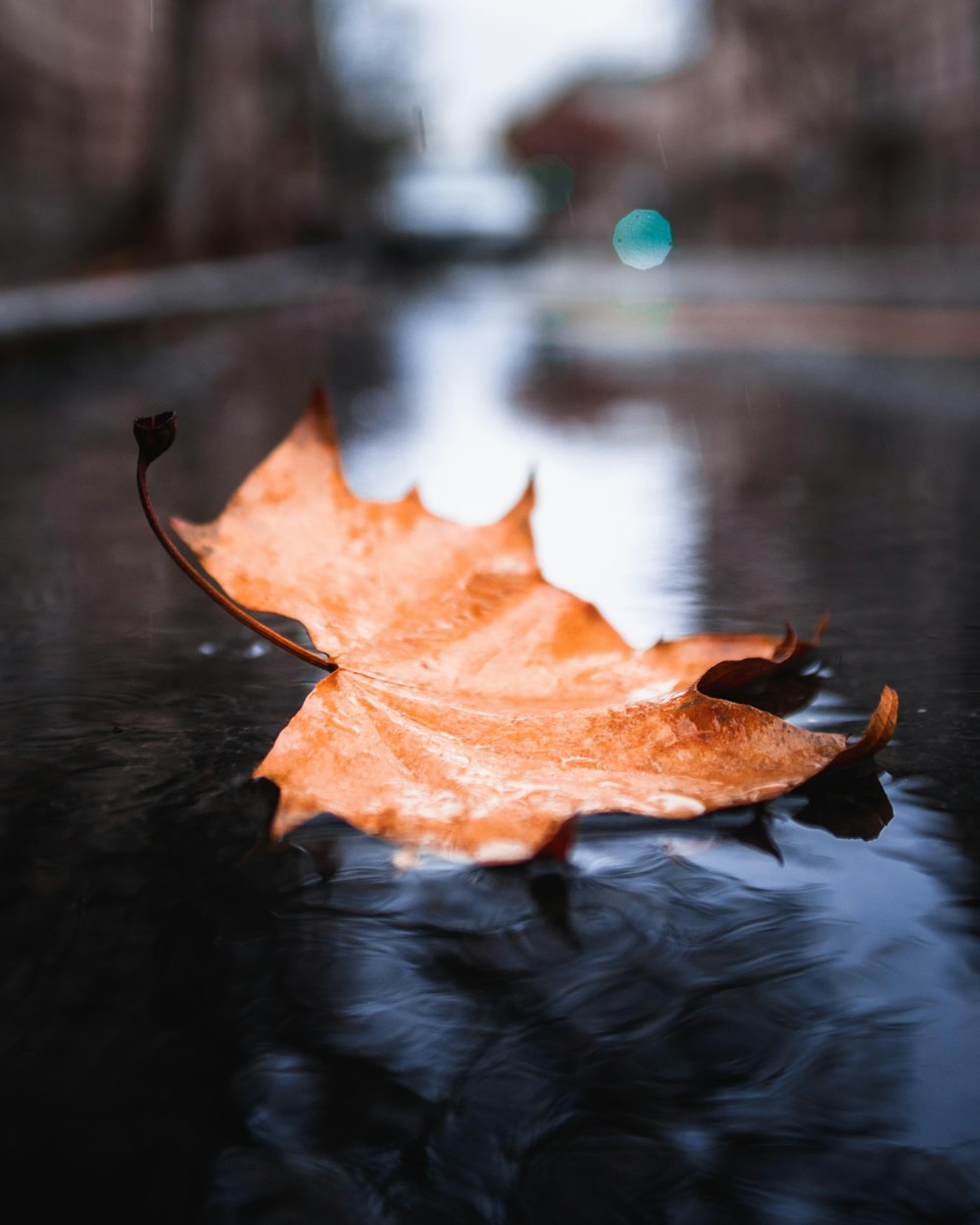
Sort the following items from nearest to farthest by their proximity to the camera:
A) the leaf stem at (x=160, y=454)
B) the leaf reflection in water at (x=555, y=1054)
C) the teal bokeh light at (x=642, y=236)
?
the leaf reflection in water at (x=555, y=1054) < the leaf stem at (x=160, y=454) < the teal bokeh light at (x=642, y=236)

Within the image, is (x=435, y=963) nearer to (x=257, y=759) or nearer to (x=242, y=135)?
(x=257, y=759)

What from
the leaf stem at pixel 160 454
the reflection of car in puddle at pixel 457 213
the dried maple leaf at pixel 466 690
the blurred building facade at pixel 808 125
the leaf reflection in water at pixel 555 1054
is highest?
the blurred building facade at pixel 808 125

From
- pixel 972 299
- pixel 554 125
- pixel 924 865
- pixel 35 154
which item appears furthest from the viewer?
pixel 554 125

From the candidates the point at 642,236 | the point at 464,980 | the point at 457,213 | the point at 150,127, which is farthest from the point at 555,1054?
the point at 642,236

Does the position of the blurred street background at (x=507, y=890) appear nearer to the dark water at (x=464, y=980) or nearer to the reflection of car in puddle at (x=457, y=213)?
the dark water at (x=464, y=980)

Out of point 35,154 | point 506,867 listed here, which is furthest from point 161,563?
point 35,154

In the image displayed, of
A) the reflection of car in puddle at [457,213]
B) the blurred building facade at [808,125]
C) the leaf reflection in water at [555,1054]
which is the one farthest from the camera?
the blurred building facade at [808,125]

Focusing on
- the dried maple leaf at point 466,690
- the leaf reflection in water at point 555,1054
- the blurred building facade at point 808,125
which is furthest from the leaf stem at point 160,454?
the blurred building facade at point 808,125
